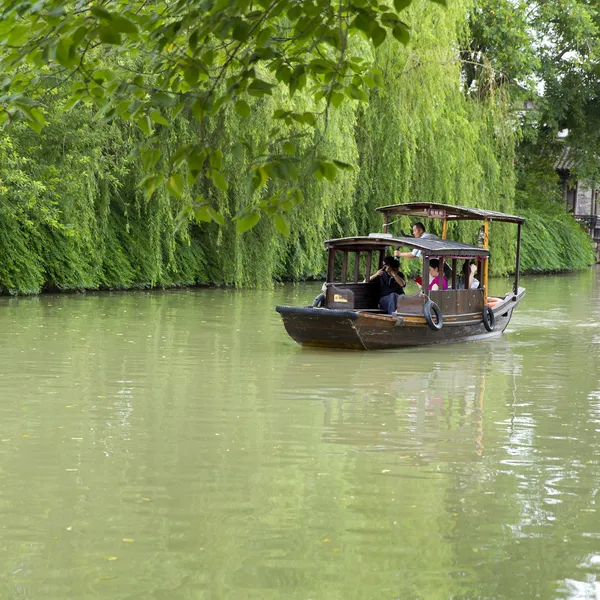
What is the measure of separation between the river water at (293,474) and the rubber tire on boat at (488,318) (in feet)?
9.18

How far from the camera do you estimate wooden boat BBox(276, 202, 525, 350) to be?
640 inches

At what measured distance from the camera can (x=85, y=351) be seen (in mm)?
15500

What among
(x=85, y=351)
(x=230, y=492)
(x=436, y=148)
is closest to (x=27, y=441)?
(x=230, y=492)

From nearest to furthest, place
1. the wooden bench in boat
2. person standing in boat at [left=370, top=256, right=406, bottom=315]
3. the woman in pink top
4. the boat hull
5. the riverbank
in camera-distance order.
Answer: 1. the boat hull
2. the wooden bench in boat
3. person standing in boat at [left=370, top=256, right=406, bottom=315]
4. the woman in pink top
5. the riverbank

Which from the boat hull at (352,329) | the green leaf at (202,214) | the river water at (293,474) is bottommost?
the river water at (293,474)

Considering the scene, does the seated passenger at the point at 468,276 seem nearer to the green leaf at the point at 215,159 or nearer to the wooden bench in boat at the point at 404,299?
the wooden bench in boat at the point at 404,299

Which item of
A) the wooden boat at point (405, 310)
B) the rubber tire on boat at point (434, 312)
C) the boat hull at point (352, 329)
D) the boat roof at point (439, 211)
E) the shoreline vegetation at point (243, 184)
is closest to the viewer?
the boat hull at point (352, 329)

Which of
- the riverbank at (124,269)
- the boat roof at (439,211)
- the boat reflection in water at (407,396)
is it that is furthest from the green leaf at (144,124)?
the riverbank at (124,269)

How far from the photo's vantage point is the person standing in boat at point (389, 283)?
58.9ft

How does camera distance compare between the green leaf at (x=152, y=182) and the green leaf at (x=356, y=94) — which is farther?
the green leaf at (x=356, y=94)

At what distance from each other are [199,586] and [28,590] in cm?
82

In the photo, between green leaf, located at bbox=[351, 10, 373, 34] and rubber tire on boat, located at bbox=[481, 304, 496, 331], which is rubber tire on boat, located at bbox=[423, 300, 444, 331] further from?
green leaf, located at bbox=[351, 10, 373, 34]

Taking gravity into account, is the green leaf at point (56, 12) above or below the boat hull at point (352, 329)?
above

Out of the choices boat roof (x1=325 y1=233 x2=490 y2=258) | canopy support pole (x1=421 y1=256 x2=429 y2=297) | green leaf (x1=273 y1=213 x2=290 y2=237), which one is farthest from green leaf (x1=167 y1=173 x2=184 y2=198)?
canopy support pole (x1=421 y1=256 x2=429 y2=297)
